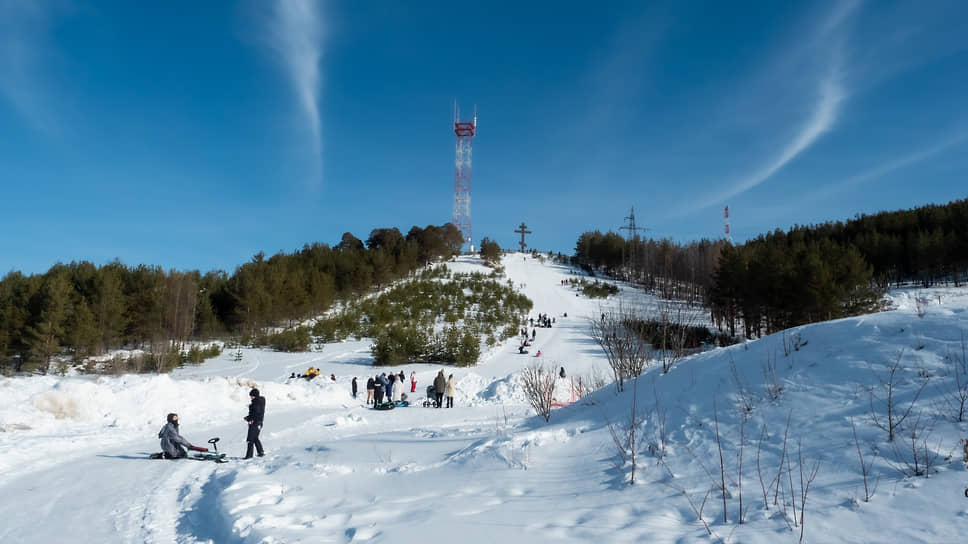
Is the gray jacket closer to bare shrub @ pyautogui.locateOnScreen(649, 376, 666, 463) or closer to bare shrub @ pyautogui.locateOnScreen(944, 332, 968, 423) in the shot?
bare shrub @ pyautogui.locateOnScreen(649, 376, 666, 463)

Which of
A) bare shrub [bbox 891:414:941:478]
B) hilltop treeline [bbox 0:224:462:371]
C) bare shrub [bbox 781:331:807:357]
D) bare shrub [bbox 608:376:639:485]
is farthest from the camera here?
hilltop treeline [bbox 0:224:462:371]

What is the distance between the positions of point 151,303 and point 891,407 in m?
36.8

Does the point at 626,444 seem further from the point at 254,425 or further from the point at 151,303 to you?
the point at 151,303

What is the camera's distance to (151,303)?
3058cm

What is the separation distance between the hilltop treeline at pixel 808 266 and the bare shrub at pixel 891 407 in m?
24.8

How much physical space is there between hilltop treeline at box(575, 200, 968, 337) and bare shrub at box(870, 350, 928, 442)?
24798mm

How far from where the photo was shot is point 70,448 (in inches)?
360

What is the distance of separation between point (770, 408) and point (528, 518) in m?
2.81

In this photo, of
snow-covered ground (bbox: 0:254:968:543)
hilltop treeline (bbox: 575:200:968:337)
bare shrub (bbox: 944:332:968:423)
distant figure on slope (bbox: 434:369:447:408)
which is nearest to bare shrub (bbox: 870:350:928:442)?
snow-covered ground (bbox: 0:254:968:543)

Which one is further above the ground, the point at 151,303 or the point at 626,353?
the point at 151,303

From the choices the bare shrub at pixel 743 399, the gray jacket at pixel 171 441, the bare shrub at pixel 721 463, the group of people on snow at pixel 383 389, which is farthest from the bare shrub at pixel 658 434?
the group of people on snow at pixel 383 389

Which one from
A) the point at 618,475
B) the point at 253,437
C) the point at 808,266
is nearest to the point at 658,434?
the point at 618,475

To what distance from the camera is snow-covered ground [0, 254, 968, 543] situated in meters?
3.44

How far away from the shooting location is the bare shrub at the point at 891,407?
3.89 m
